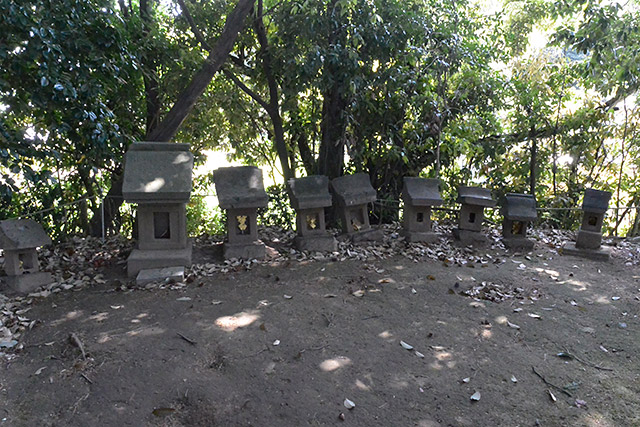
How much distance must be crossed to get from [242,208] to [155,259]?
1.08 metres

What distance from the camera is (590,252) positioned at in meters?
5.99

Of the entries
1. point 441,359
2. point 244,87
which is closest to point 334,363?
point 441,359

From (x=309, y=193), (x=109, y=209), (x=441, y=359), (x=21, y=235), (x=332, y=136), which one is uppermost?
(x=332, y=136)

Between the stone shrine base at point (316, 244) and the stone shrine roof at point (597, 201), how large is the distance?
3.34 meters

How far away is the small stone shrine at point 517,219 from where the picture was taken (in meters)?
6.17

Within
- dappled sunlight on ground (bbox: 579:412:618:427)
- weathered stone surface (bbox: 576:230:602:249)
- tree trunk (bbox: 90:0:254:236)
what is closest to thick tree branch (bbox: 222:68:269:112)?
tree trunk (bbox: 90:0:254:236)

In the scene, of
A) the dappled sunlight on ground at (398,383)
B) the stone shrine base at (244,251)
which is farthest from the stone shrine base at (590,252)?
the dappled sunlight on ground at (398,383)

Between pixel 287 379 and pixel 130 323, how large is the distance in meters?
1.55

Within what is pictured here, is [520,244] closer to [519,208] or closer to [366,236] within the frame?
[519,208]

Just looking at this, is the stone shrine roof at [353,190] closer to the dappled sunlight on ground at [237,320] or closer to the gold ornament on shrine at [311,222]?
the gold ornament on shrine at [311,222]

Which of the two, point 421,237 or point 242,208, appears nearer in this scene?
point 242,208

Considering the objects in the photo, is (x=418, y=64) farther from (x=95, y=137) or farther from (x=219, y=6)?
(x=95, y=137)

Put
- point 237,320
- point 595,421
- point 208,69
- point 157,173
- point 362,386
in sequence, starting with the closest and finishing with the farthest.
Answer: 1. point 595,421
2. point 362,386
3. point 237,320
4. point 157,173
5. point 208,69

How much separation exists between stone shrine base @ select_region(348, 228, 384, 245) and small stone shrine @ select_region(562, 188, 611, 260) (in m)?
2.43
